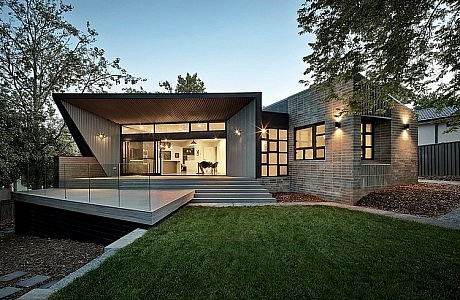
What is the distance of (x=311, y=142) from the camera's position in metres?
9.73

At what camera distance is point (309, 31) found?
15.6ft

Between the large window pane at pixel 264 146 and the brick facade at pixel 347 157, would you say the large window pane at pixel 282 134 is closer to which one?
the brick facade at pixel 347 157

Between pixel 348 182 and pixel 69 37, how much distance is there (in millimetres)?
12631

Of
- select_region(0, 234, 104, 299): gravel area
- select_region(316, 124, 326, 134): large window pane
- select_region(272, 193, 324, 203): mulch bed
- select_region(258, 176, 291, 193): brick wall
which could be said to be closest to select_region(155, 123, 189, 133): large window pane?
select_region(258, 176, 291, 193): brick wall

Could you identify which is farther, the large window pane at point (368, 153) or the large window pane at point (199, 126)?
the large window pane at point (199, 126)

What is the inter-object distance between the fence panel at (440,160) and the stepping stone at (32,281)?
51.9ft

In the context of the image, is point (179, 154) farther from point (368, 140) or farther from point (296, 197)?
point (368, 140)

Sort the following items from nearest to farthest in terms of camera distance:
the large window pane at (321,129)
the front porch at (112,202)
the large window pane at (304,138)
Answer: the front porch at (112,202) < the large window pane at (321,129) < the large window pane at (304,138)

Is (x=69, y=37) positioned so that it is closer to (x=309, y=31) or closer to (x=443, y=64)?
(x=309, y=31)

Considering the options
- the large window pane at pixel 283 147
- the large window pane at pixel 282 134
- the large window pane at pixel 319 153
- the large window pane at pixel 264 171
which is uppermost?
the large window pane at pixel 282 134

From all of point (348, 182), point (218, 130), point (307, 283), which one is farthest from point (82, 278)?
point (218, 130)

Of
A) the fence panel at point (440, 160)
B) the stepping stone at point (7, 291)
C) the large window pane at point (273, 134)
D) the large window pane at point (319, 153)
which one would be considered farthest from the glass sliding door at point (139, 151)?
the fence panel at point (440, 160)

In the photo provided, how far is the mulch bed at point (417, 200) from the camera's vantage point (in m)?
6.91

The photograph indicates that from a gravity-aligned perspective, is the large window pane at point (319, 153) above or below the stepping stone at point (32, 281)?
above
